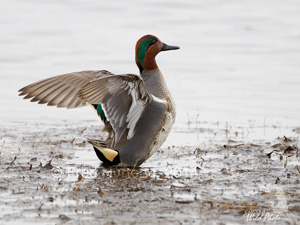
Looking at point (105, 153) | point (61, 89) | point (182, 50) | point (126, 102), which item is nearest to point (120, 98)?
point (126, 102)

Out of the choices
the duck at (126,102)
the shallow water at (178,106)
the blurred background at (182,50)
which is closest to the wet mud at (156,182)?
the shallow water at (178,106)

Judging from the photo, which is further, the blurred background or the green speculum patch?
the blurred background

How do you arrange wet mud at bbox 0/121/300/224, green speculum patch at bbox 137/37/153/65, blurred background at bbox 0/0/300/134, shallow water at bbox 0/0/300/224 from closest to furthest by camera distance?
1. wet mud at bbox 0/121/300/224
2. shallow water at bbox 0/0/300/224
3. green speculum patch at bbox 137/37/153/65
4. blurred background at bbox 0/0/300/134

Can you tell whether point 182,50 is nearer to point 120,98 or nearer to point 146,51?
point 146,51

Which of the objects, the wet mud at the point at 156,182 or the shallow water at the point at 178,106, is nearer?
the wet mud at the point at 156,182

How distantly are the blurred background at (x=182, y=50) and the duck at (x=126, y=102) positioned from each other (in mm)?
1950

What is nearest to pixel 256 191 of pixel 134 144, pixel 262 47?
pixel 134 144

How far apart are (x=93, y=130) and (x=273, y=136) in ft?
7.25

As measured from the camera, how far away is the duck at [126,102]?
5449 mm

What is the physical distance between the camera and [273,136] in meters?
7.42

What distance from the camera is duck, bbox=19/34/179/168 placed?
545 cm

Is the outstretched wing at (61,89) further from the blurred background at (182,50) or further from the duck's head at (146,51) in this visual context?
the blurred background at (182,50)

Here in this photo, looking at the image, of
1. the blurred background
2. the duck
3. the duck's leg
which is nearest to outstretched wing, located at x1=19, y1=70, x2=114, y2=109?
the duck

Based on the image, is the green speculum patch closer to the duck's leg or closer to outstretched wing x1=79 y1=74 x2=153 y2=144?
outstretched wing x1=79 y1=74 x2=153 y2=144
